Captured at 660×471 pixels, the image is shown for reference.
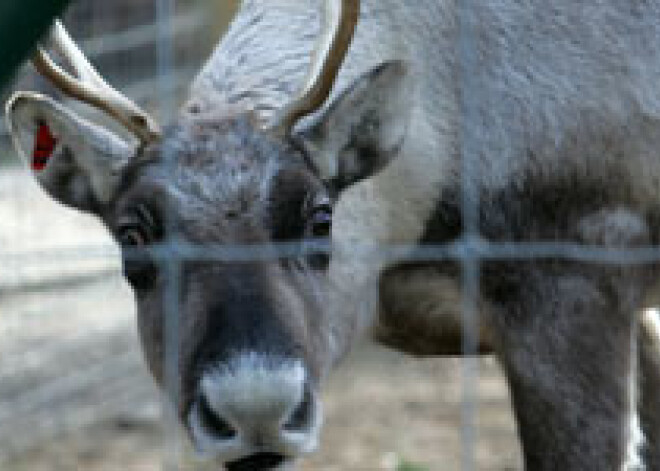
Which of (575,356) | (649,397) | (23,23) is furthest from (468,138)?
(23,23)

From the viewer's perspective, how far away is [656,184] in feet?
12.5

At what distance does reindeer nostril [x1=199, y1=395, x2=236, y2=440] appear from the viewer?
2.99 metres

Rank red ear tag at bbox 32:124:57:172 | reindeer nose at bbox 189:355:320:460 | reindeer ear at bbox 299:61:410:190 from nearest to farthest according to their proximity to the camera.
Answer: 1. reindeer nose at bbox 189:355:320:460
2. reindeer ear at bbox 299:61:410:190
3. red ear tag at bbox 32:124:57:172

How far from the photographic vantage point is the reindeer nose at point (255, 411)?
293 cm

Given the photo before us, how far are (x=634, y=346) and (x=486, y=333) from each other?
1.14 feet

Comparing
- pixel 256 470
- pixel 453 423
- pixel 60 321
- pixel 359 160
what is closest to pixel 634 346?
pixel 359 160

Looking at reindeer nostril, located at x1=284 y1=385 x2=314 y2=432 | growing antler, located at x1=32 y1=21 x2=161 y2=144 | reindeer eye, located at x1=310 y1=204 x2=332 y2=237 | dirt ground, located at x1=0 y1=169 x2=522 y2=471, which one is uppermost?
growing antler, located at x1=32 y1=21 x2=161 y2=144

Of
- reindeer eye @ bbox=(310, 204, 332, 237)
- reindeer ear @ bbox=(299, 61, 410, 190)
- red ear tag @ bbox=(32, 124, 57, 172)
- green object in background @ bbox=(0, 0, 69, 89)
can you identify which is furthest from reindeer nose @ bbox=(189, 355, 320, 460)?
green object in background @ bbox=(0, 0, 69, 89)

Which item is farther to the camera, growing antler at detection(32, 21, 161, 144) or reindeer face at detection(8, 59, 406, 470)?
growing antler at detection(32, 21, 161, 144)

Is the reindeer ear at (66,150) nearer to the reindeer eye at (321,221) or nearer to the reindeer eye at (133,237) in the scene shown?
the reindeer eye at (133,237)

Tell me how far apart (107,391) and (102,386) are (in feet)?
0.12

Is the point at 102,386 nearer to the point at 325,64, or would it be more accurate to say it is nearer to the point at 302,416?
the point at 325,64

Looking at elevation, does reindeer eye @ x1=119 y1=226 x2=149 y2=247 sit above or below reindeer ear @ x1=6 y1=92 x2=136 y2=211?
below

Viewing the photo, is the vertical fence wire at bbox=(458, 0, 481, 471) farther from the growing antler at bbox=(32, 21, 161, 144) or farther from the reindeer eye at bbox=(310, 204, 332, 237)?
the growing antler at bbox=(32, 21, 161, 144)
